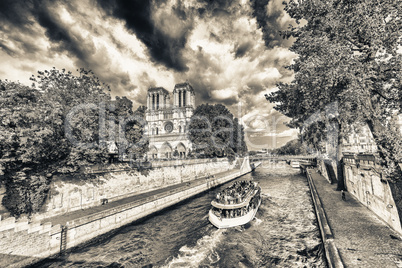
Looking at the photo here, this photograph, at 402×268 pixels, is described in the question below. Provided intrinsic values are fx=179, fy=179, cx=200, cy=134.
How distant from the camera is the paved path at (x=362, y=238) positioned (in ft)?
24.3

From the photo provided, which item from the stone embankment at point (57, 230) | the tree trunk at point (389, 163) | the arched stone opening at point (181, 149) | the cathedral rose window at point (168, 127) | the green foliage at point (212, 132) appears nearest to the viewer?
the tree trunk at point (389, 163)

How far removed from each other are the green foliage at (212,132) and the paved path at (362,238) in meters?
27.2

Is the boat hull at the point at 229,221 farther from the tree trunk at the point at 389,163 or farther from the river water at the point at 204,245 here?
the tree trunk at the point at 389,163

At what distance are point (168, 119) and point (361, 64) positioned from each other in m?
58.7

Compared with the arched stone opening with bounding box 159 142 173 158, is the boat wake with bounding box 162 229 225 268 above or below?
below

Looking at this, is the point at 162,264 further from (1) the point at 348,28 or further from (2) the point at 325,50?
(1) the point at 348,28

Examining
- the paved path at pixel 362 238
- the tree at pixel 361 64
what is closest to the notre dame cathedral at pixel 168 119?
the paved path at pixel 362 238

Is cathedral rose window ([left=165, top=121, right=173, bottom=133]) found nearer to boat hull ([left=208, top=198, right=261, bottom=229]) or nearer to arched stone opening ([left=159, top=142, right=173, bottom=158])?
arched stone opening ([left=159, top=142, right=173, bottom=158])

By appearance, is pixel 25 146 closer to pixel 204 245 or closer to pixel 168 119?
pixel 204 245

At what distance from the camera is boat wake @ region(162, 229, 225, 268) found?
10.1m

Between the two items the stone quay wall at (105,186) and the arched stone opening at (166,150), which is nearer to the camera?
the stone quay wall at (105,186)

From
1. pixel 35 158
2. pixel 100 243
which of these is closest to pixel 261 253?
pixel 100 243

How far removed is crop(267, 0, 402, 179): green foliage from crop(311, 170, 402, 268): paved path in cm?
333

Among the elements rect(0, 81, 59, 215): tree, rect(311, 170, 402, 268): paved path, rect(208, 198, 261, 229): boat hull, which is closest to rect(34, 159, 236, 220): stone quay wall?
rect(0, 81, 59, 215): tree
